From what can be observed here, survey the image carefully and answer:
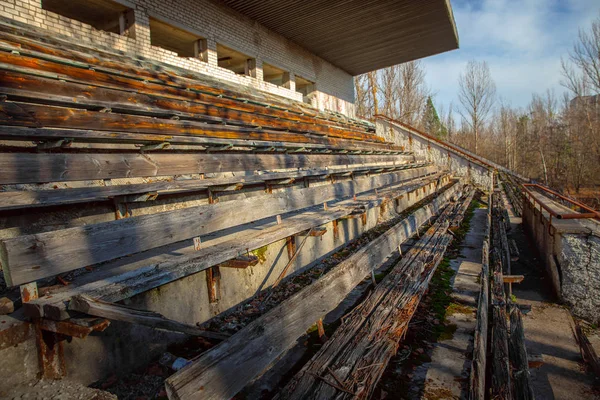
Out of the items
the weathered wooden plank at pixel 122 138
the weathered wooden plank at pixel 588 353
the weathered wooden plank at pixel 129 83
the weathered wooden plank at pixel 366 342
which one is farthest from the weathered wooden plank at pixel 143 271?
the weathered wooden plank at pixel 588 353

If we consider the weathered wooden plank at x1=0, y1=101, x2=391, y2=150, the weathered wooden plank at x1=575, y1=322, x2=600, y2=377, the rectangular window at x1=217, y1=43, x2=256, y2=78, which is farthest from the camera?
the rectangular window at x1=217, y1=43, x2=256, y2=78

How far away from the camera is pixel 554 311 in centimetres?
494

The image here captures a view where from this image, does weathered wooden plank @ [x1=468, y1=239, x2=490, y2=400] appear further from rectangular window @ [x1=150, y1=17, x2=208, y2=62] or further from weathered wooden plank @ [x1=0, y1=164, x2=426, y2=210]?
rectangular window @ [x1=150, y1=17, x2=208, y2=62]

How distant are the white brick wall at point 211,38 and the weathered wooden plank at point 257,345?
6.51 meters

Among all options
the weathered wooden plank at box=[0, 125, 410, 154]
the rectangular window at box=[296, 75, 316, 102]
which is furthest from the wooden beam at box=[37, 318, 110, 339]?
the rectangular window at box=[296, 75, 316, 102]

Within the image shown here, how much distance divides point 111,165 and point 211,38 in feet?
25.8

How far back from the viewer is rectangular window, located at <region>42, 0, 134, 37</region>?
7.73 meters

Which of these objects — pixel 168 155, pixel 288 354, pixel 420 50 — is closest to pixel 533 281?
pixel 288 354

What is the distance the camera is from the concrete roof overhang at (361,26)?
34.7ft

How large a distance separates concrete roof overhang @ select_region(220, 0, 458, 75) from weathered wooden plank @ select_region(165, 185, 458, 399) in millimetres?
9899

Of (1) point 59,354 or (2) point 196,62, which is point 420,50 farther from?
(1) point 59,354

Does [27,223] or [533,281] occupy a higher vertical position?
[27,223]

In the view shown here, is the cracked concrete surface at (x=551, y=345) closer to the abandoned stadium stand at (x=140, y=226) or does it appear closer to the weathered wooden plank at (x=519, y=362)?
the weathered wooden plank at (x=519, y=362)

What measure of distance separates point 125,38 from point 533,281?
9994 millimetres
